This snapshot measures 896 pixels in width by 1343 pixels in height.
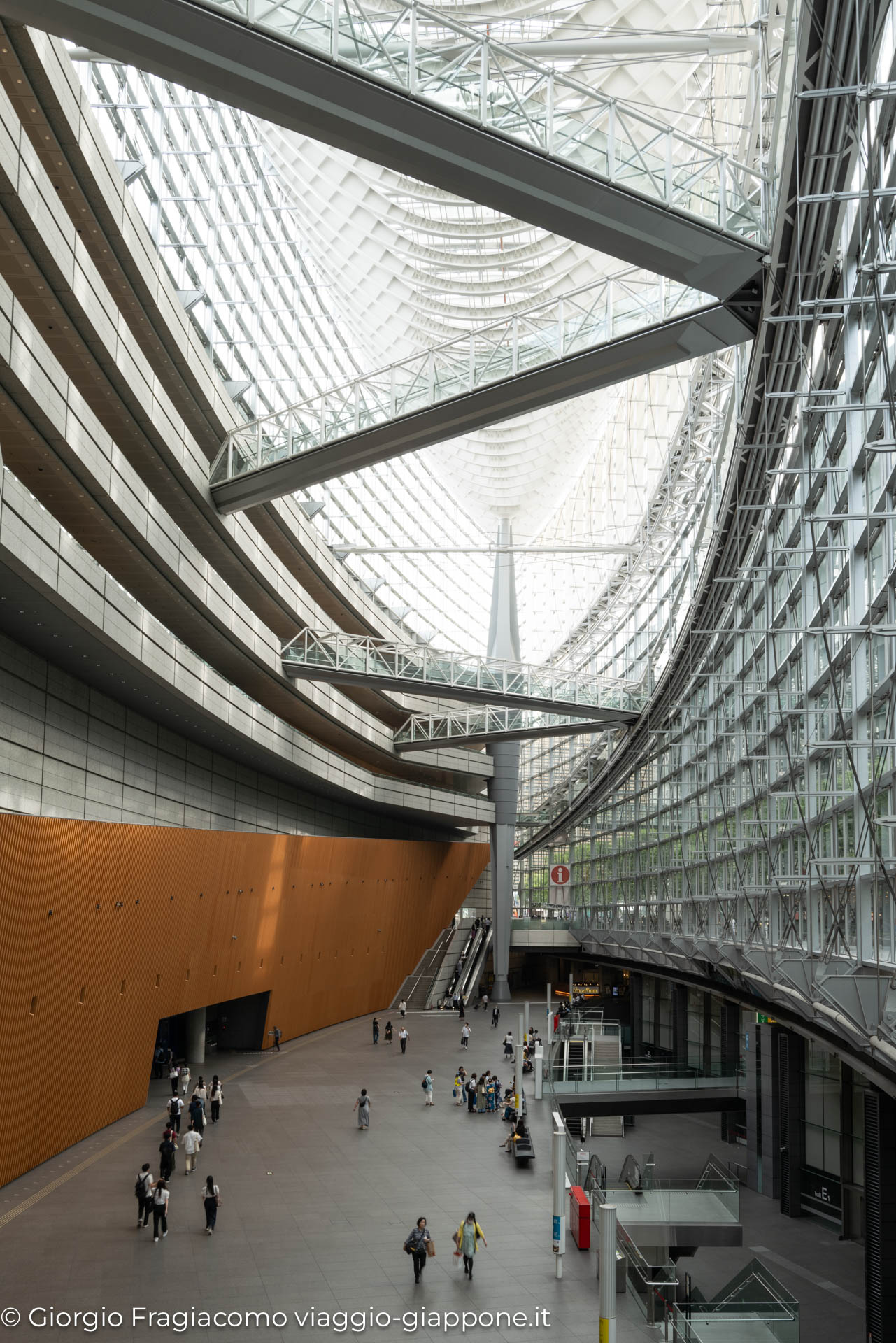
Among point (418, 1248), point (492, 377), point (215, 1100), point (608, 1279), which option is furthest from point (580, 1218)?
point (492, 377)

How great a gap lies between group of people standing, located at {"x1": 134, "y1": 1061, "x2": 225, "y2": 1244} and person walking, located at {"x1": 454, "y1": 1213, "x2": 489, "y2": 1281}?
353cm

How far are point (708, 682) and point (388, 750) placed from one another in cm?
1812

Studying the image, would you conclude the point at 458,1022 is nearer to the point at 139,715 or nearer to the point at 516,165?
the point at 139,715

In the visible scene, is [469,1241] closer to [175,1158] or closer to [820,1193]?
[175,1158]

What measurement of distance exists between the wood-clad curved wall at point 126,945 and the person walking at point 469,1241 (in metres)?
7.80

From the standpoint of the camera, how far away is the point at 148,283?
20328 millimetres

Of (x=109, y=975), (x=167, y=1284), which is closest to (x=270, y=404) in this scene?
(x=109, y=975)

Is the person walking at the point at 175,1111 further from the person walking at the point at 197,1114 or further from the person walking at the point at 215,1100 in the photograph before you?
the person walking at the point at 215,1100

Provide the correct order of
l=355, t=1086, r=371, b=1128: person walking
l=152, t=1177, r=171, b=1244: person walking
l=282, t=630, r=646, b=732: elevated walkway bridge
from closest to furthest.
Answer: l=152, t=1177, r=171, b=1244: person walking → l=355, t=1086, r=371, b=1128: person walking → l=282, t=630, r=646, b=732: elevated walkway bridge

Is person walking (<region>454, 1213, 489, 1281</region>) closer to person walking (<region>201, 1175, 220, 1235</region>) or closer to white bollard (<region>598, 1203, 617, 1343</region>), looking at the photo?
white bollard (<region>598, 1203, 617, 1343</region>)

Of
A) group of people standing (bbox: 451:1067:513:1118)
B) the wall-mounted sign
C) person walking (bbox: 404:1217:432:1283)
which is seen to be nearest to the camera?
person walking (bbox: 404:1217:432:1283)

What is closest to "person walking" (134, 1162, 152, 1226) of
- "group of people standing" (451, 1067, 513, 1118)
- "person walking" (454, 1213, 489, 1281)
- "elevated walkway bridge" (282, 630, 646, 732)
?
"person walking" (454, 1213, 489, 1281)

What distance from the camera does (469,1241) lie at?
48.8ft

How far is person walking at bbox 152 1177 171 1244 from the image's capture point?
51.7 feet
